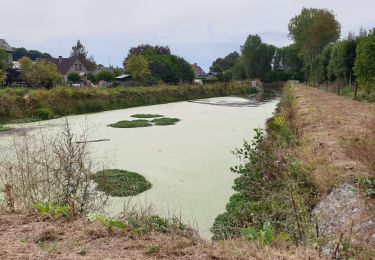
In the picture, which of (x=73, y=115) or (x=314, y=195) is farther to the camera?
(x=73, y=115)

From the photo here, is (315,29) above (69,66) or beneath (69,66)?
above

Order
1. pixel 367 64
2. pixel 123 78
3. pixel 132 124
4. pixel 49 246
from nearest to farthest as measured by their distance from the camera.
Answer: pixel 49 246 → pixel 367 64 → pixel 132 124 → pixel 123 78

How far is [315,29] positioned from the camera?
42156mm

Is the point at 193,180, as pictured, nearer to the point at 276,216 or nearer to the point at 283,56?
the point at 276,216

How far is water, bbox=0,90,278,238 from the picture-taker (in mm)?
7008

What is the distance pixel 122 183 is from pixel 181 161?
2742 millimetres

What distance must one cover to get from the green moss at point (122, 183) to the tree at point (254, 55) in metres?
68.1

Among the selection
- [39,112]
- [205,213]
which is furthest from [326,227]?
[39,112]

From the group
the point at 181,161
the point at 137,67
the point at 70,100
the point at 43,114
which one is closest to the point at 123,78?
the point at 137,67

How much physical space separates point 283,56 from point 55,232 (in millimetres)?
77627

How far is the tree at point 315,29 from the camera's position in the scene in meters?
42.0

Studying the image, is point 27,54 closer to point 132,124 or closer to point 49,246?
point 132,124

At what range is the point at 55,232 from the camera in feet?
13.7

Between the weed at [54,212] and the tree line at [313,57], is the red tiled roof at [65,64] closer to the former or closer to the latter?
the tree line at [313,57]
